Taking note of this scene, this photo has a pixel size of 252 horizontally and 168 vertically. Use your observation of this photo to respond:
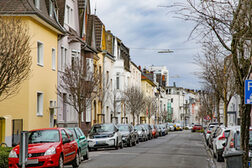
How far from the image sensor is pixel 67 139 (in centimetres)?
1697

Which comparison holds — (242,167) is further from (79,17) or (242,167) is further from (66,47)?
(79,17)

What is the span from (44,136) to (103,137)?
11.6m

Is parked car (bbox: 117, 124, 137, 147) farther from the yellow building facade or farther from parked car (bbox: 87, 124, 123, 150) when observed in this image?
the yellow building facade

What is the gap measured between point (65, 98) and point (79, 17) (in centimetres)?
857

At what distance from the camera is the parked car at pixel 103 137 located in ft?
91.4

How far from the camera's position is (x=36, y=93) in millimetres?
26906

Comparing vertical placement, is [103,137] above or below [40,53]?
below

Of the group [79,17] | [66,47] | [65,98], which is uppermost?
[79,17]

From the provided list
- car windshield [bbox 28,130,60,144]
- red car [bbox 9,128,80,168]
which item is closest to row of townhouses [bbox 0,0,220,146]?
car windshield [bbox 28,130,60,144]

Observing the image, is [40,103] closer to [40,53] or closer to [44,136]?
[40,53]

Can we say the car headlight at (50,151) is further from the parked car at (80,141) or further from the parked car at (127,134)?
the parked car at (127,134)

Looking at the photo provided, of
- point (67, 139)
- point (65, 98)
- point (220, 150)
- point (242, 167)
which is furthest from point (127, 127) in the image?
point (242, 167)

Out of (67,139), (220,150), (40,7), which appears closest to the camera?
(67,139)

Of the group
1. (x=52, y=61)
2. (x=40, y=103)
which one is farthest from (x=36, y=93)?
(x=52, y=61)
